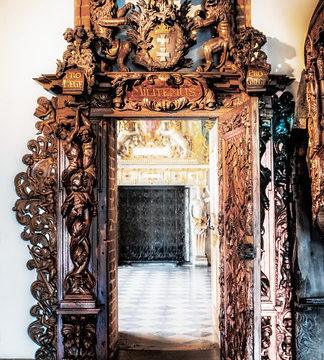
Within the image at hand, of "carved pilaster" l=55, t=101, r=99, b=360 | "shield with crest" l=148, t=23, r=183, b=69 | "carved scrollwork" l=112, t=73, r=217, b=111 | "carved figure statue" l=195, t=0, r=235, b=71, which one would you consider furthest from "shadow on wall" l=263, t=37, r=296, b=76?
"carved pilaster" l=55, t=101, r=99, b=360

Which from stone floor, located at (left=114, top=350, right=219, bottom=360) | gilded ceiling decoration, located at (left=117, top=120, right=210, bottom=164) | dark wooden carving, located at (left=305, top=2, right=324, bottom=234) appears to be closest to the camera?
dark wooden carving, located at (left=305, top=2, right=324, bottom=234)

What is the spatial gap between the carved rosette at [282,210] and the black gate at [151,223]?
6.56m

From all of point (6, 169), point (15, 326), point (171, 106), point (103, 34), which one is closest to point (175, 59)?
point (171, 106)

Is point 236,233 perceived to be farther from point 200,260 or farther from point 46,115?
point 200,260

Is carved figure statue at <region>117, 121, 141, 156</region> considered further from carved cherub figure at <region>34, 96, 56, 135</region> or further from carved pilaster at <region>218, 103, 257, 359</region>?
carved pilaster at <region>218, 103, 257, 359</region>

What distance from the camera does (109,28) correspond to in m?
→ 4.34

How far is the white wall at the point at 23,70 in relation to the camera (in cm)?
436

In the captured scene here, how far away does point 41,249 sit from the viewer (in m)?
4.31

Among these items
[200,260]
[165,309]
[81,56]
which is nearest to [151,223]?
[200,260]

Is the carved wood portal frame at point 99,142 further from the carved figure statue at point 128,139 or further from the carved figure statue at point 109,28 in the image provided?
the carved figure statue at point 128,139

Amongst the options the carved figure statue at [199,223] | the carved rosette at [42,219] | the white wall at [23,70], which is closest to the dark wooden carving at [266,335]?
the carved rosette at [42,219]

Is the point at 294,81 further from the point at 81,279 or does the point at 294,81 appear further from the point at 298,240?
the point at 81,279

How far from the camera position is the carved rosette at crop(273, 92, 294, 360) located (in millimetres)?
4340

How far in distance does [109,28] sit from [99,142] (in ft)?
3.40
